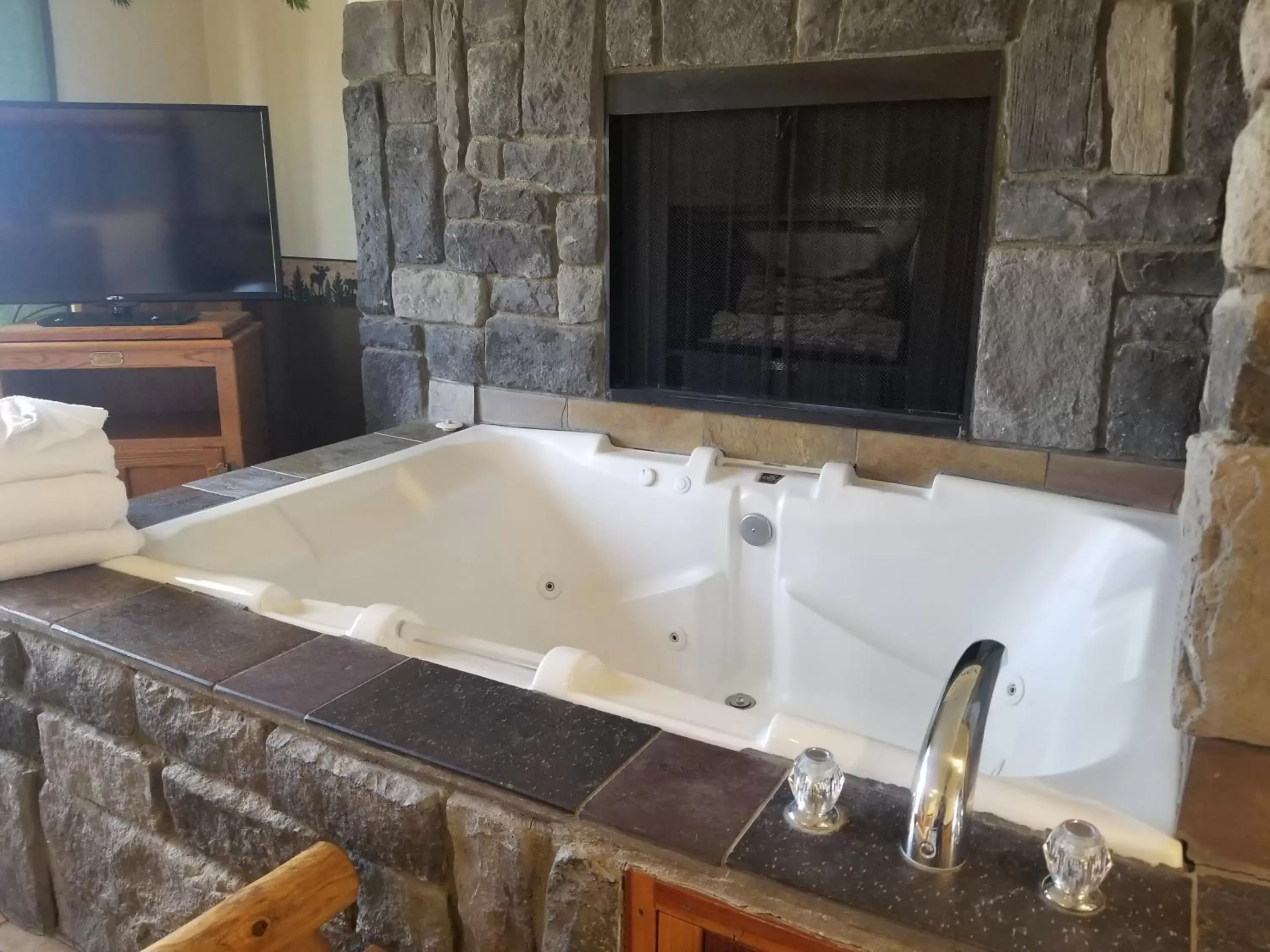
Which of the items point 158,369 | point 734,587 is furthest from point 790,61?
point 158,369

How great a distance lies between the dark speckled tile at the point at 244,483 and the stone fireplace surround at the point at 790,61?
0.59 m

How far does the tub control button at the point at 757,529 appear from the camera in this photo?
6.51 ft

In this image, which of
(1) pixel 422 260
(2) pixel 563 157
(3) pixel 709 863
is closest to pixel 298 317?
(1) pixel 422 260

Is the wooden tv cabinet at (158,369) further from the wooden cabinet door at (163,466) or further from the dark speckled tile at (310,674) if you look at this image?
the dark speckled tile at (310,674)

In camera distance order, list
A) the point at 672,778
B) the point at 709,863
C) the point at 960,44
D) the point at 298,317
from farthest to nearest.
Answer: the point at 298,317
the point at 960,44
the point at 672,778
the point at 709,863

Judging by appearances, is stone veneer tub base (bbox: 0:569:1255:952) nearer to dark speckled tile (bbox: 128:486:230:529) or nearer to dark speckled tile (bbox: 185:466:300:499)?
dark speckled tile (bbox: 128:486:230:529)

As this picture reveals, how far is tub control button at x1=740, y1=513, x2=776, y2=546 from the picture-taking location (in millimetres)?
1985

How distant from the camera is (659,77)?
80.4 inches

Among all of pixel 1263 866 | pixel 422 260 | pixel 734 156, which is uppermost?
pixel 734 156

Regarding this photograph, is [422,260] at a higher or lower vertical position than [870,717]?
higher

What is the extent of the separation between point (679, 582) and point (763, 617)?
0.20 metres

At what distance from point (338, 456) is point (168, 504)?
1.40ft

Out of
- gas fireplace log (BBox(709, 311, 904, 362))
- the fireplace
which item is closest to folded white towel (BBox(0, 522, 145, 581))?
the fireplace

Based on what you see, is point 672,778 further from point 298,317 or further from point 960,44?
point 298,317
